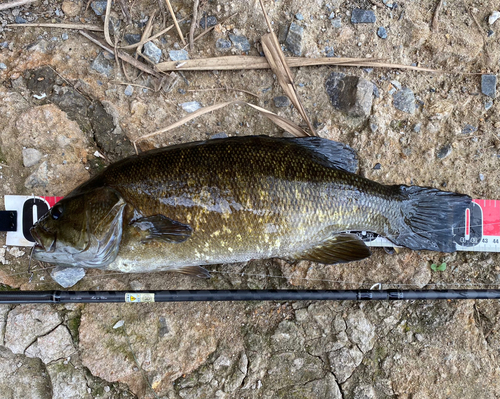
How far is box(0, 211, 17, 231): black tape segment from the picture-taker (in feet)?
9.37

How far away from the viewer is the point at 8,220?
9.41ft

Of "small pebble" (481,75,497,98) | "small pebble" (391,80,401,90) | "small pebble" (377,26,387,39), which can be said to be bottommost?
"small pebble" (391,80,401,90)

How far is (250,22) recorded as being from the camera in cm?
297

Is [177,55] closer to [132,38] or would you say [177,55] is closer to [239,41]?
[132,38]

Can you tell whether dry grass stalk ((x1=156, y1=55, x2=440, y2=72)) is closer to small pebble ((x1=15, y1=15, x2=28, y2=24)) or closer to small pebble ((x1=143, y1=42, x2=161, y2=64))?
small pebble ((x1=143, y1=42, x2=161, y2=64))

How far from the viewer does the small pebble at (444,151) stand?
3.04 m

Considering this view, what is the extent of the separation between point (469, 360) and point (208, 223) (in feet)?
7.93

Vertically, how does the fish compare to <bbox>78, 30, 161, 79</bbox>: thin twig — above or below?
below

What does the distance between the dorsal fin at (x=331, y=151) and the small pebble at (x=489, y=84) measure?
1408 mm

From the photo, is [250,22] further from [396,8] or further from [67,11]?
[67,11]

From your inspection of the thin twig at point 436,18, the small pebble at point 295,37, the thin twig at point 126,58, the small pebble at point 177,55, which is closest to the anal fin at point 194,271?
the thin twig at point 126,58

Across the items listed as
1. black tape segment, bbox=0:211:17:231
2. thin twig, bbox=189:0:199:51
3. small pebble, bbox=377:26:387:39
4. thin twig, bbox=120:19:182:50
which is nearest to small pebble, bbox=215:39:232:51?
thin twig, bbox=189:0:199:51

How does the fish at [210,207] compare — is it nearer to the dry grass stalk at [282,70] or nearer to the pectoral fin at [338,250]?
the pectoral fin at [338,250]

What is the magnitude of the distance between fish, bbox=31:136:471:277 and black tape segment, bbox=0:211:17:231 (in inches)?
22.1
